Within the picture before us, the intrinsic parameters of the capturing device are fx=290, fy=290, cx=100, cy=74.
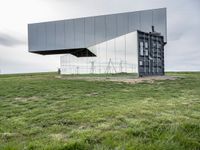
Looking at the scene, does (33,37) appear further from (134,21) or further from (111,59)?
(111,59)

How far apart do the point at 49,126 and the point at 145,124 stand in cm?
192

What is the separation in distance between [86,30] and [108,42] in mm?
8576

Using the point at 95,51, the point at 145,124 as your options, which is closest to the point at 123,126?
the point at 145,124

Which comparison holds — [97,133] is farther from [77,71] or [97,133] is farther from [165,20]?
[165,20]

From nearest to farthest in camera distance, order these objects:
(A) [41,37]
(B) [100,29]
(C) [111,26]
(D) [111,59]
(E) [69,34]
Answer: (D) [111,59], (C) [111,26], (B) [100,29], (E) [69,34], (A) [41,37]

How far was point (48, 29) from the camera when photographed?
4016cm

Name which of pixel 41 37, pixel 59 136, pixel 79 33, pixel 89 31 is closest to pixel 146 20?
pixel 89 31

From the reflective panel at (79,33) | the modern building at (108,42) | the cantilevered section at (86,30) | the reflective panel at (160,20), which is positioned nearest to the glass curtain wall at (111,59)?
the modern building at (108,42)

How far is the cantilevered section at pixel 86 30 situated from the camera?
34312mm

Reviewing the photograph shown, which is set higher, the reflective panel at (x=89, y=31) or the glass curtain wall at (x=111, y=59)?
the reflective panel at (x=89, y=31)

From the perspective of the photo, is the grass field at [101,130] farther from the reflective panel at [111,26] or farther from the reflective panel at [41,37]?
the reflective panel at [41,37]

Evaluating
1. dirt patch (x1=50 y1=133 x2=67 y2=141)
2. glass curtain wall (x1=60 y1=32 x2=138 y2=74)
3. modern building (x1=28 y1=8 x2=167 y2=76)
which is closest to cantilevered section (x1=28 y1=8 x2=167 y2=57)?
modern building (x1=28 y1=8 x2=167 y2=76)

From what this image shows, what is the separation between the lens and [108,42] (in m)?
29.3

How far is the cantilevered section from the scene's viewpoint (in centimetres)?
3431
